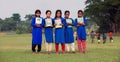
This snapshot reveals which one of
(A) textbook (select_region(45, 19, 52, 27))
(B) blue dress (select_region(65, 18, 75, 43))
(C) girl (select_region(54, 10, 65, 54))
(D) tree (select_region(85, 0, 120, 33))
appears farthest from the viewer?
(D) tree (select_region(85, 0, 120, 33))

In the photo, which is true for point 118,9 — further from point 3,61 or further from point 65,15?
point 3,61

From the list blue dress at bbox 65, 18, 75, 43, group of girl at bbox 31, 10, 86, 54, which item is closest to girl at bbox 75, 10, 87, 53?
group of girl at bbox 31, 10, 86, 54

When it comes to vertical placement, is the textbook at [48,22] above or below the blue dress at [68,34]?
above

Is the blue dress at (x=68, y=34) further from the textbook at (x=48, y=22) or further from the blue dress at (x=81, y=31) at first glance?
the textbook at (x=48, y=22)

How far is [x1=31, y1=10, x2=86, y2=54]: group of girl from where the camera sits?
15.6 metres

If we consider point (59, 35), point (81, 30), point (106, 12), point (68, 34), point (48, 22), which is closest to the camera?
point (48, 22)

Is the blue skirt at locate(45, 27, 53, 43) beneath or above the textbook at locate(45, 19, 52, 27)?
beneath

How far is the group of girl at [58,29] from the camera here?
51.2ft

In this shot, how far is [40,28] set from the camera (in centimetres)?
1577

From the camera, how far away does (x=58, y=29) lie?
1582 cm

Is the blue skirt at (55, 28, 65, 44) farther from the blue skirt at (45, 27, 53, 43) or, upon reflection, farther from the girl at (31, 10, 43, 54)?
the girl at (31, 10, 43, 54)

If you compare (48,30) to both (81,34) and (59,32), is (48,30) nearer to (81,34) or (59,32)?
(59,32)

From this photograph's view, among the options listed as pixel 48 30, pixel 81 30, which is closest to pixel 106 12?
A: pixel 81 30

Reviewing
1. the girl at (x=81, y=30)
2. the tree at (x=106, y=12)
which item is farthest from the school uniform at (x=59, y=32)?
the tree at (x=106, y=12)
